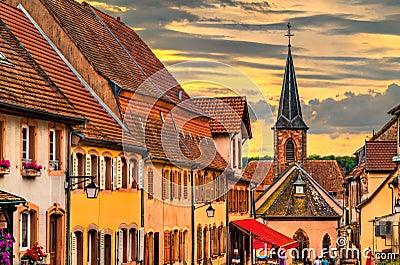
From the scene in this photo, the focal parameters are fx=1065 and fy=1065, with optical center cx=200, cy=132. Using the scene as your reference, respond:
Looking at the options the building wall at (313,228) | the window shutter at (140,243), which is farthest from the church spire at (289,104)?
the window shutter at (140,243)

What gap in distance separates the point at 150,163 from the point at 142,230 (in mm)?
2900

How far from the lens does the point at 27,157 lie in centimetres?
2772

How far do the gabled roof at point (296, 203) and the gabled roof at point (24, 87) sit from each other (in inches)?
2214

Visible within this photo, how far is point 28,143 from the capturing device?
2777 cm

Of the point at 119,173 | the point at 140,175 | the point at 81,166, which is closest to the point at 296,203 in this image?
the point at 140,175

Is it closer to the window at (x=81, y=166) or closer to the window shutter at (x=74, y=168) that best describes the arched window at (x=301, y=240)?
the window at (x=81, y=166)

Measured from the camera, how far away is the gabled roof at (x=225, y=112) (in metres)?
57.1

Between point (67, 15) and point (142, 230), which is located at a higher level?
point (67, 15)

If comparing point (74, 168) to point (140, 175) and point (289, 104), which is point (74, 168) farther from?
point (289, 104)

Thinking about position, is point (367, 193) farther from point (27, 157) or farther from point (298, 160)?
point (298, 160)

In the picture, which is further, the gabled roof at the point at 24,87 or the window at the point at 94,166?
the window at the point at 94,166

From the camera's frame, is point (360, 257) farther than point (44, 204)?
Yes

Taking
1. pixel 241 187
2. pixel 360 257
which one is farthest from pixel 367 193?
pixel 241 187

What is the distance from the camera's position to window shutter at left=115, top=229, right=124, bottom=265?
115 feet
